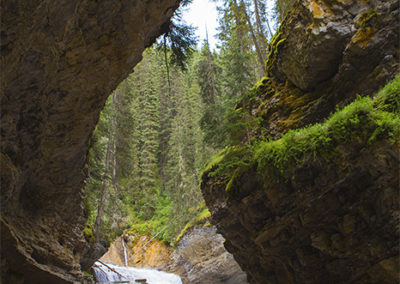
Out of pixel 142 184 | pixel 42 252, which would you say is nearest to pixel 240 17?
pixel 42 252

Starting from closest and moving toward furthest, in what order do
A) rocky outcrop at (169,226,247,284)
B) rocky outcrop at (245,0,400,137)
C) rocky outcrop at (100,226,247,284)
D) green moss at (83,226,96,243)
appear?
rocky outcrop at (245,0,400,137), green moss at (83,226,96,243), rocky outcrop at (169,226,247,284), rocky outcrop at (100,226,247,284)

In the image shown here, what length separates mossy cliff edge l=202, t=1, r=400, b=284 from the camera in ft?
18.7

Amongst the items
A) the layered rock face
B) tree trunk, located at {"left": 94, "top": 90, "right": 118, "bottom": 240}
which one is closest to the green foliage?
the layered rock face

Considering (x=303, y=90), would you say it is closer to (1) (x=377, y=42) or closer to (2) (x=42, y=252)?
(1) (x=377, y=42)

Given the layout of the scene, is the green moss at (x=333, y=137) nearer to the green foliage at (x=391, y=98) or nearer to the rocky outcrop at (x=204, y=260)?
the green foliage at (x=391, y=98)

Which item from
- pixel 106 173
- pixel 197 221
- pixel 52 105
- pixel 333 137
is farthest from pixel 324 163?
pixel 197 221

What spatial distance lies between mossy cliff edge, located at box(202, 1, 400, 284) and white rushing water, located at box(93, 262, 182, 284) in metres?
7.36

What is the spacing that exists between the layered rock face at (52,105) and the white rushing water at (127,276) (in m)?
6.80

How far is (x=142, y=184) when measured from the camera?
2823 centimetres

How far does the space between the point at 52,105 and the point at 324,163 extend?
6.88 m

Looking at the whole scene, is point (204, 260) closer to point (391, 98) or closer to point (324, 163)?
point (324, 163)

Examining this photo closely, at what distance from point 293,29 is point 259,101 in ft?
10.1

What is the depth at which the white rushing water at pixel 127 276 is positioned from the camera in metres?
12.7

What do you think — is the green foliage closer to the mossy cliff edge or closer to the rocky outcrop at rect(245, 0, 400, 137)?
the mossy cliff edge
